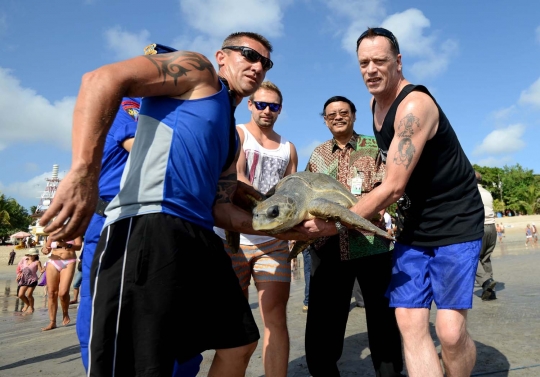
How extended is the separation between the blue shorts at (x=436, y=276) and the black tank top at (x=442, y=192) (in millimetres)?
71

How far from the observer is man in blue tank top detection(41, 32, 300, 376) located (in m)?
1.48

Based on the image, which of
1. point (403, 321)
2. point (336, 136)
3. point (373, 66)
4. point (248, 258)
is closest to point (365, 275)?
point (403, 321)

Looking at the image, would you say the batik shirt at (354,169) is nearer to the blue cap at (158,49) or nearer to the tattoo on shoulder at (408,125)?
the tattoo on shoulder at (408,125)

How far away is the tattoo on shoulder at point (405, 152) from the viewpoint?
8.11ft

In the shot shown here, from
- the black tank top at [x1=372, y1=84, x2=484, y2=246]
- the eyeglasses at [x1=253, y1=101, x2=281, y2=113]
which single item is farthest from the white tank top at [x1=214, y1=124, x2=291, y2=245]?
the black tank top at [x1=372, y1=84, x2=484, y2=246]

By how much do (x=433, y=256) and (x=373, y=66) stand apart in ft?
4.56

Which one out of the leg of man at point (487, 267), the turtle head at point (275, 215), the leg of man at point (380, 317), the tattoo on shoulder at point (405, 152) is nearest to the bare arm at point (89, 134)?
the turtle head at point (275, 215)

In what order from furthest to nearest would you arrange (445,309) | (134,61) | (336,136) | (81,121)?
(336,136) → (445,309) → (134,61) → (81,121)

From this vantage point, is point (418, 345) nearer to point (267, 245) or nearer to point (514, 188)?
point (267, 245)

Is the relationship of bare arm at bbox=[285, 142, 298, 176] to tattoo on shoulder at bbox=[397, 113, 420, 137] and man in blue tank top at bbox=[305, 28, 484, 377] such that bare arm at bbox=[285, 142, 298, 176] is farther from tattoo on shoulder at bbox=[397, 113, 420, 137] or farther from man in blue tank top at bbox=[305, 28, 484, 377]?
tattoo on shoulder at bbox=[397, 113, 420, 137]

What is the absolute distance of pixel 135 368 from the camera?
1562 mm

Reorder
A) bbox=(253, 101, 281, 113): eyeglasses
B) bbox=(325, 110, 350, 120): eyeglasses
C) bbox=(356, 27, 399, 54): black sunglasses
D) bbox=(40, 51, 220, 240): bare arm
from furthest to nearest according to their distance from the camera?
bbox=(325, 110, 350, 120): eyeglasses → bbox=(253, 101, 281, 113): eyeglasses → bbox=(356, 27, 399, 54): black sunglasses → bbox=(40, 51, 220, 240): bare arm

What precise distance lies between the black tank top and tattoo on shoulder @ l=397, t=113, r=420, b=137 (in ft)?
0.50

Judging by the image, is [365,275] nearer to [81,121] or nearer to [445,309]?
[445,309]
